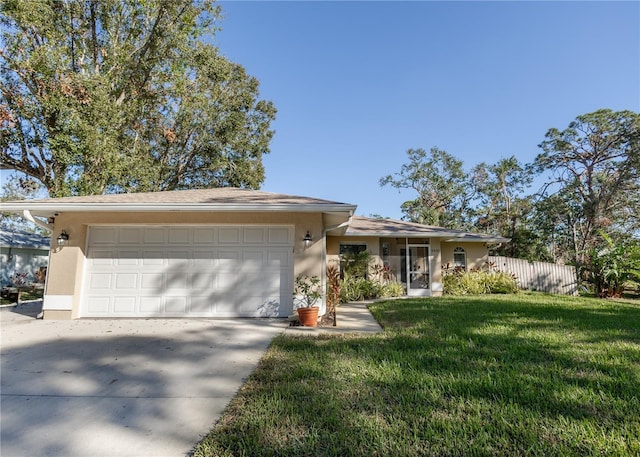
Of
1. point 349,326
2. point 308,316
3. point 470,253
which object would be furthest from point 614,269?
point 308,316

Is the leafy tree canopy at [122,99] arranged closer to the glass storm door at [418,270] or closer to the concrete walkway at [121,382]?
the concrete walkway at [121,382]

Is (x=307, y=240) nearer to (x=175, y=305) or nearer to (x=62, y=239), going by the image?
(x=175, y=305)

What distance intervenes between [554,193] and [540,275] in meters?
11.7

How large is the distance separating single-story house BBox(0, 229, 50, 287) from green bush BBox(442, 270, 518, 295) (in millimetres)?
19719

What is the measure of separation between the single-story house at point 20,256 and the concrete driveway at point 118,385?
14.8 meters

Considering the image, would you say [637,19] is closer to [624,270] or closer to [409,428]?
[624,270]

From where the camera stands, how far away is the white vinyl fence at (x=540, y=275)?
15.3 m

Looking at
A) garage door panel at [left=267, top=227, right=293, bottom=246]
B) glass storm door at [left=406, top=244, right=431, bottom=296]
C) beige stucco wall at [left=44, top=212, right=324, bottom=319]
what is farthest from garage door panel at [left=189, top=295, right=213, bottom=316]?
glass storm door at [left=406, top=244, right=431, bottom=296]

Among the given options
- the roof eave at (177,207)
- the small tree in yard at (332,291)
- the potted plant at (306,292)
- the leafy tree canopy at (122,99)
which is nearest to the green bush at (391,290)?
the small tree in yard at (332,291)

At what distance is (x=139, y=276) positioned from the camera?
7.82 m

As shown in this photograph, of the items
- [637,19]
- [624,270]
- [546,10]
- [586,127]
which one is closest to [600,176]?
[586,127]

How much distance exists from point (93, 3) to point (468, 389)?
19146mm

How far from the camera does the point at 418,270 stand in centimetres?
1337

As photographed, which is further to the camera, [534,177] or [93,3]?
[534,177]
